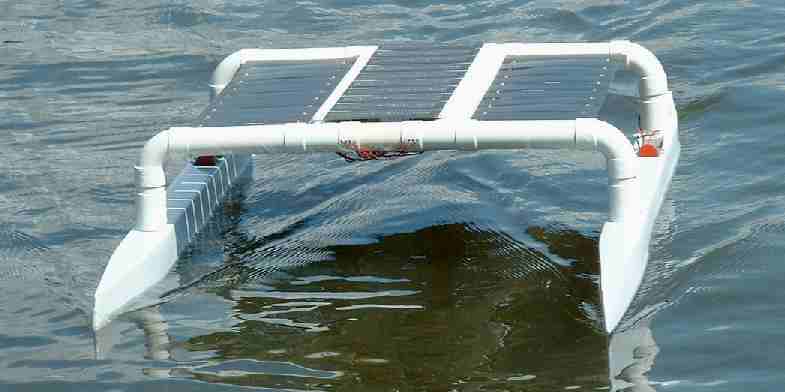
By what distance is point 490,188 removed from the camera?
8.56m

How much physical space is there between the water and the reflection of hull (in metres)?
0.01

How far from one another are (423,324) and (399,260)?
2.99ft

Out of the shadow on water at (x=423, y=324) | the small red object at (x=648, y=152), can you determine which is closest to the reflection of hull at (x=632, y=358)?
the shadow on water at (x=423, y=324)

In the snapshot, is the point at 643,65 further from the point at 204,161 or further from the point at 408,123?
the point at 204,161

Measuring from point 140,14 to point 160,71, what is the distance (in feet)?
6.87

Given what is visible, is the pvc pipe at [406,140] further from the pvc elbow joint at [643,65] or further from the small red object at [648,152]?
the pvc elbow joint at [643,65]

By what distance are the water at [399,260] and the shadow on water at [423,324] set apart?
1 cm

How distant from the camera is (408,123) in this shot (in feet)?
22.1

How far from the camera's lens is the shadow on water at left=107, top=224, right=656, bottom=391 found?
6004mm

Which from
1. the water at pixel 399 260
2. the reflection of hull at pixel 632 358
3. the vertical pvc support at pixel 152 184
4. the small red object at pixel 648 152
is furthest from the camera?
the small red object at pixel 648 152

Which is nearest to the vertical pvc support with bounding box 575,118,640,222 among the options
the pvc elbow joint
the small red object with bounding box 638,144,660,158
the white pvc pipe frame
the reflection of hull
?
the white pvc pipe frame

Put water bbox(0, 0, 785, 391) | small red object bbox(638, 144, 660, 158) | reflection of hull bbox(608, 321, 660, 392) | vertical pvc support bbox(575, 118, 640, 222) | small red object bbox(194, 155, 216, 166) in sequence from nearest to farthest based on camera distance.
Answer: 1. reflection of hull bbox(608, 321, 660, 392)
2. water bbox(0, 0, 785, 391)
3. vertical pvc support bbox(575, 118, 640, 222)
4. small red object bbox(638, 144, 660, 158)
5. small red object bbox(194, 155, 216, 166)

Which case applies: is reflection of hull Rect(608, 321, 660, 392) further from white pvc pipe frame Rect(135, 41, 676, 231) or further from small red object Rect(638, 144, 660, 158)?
small red object Rect(638, 144, 660, 158)

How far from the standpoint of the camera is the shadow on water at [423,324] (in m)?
6.00
